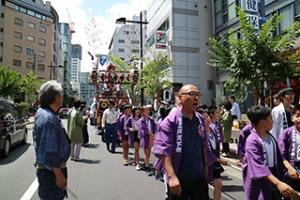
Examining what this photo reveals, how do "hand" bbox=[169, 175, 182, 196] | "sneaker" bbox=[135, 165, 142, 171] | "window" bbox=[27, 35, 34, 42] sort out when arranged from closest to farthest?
"hand" bbox=[169, 175, 182, 196]
"sneaker" bbox=[135, 165, 142, 171]
"window" bbox=[27, 35, 34, 42]

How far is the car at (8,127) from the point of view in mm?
7322

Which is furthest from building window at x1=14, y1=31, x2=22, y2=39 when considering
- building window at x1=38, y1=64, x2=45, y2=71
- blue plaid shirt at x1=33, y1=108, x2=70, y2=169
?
blue plaid shirt at x1=33, y1=108, x2=70, y2=169

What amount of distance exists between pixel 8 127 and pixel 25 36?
161 ft

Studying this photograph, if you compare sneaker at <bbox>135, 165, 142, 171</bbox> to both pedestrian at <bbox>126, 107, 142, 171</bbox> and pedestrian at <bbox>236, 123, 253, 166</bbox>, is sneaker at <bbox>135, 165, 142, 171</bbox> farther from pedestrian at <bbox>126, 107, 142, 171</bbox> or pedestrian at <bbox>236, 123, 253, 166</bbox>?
pedestrian at <bbox>236, 123, 253, 166</bbox>

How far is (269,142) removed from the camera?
8.78 feet

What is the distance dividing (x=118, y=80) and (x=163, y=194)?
401 inches

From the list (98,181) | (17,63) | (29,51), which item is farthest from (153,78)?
(29,51)

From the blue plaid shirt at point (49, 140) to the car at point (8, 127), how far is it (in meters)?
5.51

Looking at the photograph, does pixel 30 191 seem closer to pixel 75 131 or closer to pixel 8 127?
pixel 75 131

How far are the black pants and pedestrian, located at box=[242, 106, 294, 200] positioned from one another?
0.47 meters

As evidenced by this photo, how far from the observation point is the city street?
15.1 ft

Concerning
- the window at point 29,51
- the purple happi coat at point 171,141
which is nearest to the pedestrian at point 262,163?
the purple happi coat at point 171,141

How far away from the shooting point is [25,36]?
49.8 metres

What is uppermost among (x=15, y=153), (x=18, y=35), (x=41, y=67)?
(x=18, y=35)
